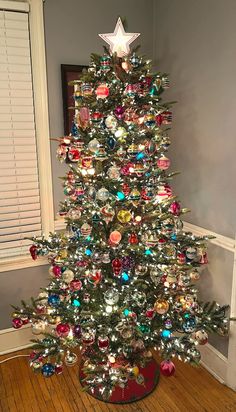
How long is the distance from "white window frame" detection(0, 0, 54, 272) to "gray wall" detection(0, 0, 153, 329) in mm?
44

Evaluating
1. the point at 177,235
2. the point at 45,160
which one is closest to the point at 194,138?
the point at 177,235

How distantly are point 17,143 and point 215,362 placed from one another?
6.37ft

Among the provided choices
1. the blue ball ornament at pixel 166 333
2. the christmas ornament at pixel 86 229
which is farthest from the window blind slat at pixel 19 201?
the blue ball ornament at pixel 166 333

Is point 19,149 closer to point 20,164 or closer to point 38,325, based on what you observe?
point 20,164

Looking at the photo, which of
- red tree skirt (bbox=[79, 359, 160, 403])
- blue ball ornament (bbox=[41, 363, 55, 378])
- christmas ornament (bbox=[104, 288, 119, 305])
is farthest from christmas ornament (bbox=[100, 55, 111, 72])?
red tree skirt (bbox=[79, 359, 160, 403])

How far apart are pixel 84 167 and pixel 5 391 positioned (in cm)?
147

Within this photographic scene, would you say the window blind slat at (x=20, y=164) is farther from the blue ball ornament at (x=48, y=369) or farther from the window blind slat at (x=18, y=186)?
the blue ball ornament at (x=48, y=369)

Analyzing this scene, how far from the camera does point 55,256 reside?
6.21 feet

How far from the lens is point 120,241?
174cm

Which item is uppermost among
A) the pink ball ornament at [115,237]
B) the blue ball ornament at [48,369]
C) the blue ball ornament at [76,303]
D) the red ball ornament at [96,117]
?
the red ball ornament at [96,117]

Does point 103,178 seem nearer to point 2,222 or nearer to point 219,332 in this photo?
point 2,222

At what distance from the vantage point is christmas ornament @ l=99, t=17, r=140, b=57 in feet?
5.57

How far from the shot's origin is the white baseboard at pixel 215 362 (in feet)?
6.81

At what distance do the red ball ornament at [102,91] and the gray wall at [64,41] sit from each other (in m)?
0.73
